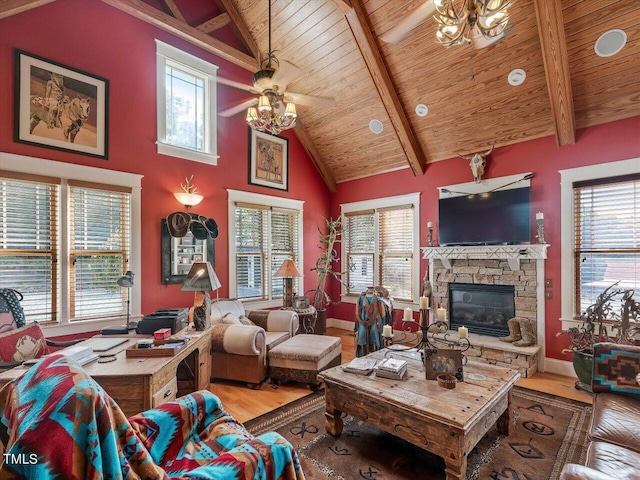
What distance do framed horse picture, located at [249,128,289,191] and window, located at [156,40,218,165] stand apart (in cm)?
67

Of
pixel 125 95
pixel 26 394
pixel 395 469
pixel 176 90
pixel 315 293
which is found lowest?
pixel 395 469

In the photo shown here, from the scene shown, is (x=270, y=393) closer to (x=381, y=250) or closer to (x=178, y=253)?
(x=178, y=253)

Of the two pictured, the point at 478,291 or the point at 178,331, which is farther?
the point at 478,291

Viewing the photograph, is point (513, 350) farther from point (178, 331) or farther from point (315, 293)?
point (178, 331)

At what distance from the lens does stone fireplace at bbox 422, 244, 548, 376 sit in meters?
4.01

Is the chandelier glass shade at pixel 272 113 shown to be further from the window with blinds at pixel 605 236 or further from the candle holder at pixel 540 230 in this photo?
the window with blinds at pixel 605 236

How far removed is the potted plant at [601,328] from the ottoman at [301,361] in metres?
2.65

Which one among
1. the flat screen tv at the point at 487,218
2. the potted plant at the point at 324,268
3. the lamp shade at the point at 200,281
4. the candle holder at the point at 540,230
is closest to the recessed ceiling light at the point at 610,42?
the flat screen tv at the point at 487,218

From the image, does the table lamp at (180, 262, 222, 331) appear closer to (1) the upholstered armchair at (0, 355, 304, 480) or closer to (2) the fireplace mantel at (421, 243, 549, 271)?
(1) the upholstered armchair at (0, 355, 304, 480)

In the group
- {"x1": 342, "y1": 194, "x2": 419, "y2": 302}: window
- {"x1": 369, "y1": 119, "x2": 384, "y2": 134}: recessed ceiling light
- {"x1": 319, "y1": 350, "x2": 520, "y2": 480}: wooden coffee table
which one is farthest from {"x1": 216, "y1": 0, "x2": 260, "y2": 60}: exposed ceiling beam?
{"x1": 319, "y1": 350, "x2": 520, "y2": 480}: wooden coffee table

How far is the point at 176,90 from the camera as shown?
174 inches

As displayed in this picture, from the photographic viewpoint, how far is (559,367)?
3936mm

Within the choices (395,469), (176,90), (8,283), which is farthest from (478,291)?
(8,283)

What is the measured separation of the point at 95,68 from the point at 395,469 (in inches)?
189
